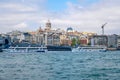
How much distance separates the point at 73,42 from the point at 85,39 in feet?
40.2

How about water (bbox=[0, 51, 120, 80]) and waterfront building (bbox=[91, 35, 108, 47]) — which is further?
waterfront building (bbox=[91, 35, 108, 47])

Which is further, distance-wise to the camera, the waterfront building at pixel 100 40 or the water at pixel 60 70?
the waterfront building at pixel 100 40

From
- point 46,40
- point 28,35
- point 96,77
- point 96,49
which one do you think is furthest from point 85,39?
point 96,77

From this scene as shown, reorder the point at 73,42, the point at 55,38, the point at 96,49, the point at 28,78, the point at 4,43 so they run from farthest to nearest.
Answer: the point at 55,38 → the point at 73,42 → the point at 96,49 → the point at 28,78 → the point at 4,43

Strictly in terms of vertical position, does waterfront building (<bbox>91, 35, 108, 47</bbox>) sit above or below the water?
above

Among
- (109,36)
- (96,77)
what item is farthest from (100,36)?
(96,77)

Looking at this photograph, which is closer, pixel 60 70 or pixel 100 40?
pixel 60 70

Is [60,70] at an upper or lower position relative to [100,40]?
lower

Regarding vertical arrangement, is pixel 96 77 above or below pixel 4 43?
below

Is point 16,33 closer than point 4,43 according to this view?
No

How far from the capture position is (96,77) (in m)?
20.4

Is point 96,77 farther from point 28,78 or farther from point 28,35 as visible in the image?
point 28,35

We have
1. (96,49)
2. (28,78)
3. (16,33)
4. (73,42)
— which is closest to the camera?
(28,78)

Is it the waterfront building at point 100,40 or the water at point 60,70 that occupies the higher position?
the waterfront building at point 100,40
